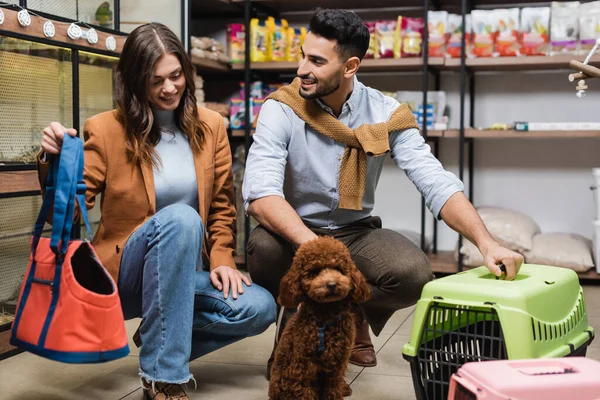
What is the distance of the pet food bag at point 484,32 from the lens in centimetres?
413

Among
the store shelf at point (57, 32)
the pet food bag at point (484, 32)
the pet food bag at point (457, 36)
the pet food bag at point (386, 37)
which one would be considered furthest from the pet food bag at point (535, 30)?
the store shelf at point (57, 32)

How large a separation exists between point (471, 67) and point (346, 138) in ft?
7.23

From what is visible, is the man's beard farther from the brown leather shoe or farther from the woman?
the brown leather shoe

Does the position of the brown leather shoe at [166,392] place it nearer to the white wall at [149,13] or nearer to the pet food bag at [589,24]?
the white wall at [149,13]

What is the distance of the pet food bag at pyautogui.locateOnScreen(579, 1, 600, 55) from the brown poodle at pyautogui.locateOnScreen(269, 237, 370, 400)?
2.72 m

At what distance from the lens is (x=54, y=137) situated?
181 cm

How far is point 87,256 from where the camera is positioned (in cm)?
184

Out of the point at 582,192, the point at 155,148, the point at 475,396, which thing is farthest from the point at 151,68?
the point at 582,192

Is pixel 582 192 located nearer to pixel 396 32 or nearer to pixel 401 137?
pixel 396 32

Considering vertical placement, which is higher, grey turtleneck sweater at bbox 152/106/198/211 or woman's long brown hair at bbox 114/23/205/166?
woman's long brown hair at bbox 114/23/205/166

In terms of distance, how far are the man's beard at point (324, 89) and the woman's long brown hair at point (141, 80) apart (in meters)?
0.37

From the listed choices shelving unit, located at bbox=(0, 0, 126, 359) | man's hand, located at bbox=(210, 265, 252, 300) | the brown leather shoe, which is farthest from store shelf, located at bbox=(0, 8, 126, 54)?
the brown leather shoe

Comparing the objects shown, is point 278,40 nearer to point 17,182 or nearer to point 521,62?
point 521,62

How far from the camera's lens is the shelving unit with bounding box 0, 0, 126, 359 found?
2646 millimetres
